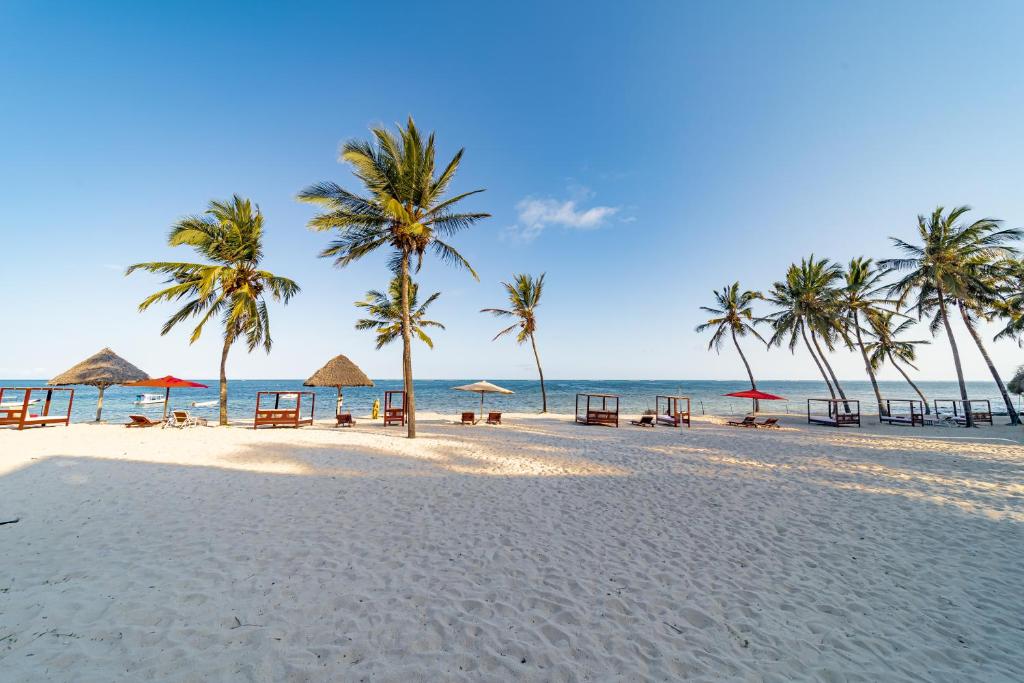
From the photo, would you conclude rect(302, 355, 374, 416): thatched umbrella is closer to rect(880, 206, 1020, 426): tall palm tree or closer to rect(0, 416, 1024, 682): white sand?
rect(0, 416, 1024, 682): white sand

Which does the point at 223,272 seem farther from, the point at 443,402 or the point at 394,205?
the point at 443,402

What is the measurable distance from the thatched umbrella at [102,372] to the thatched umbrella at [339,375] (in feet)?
25.1

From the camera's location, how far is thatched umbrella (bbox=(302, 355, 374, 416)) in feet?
64.1

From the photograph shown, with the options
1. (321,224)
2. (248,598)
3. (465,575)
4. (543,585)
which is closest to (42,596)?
(248,598)

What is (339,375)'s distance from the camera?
65.0 ft

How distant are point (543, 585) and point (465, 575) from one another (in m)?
0.90

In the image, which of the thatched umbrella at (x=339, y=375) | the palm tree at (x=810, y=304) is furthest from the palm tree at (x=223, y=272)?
the palm tree at (x=810, y=304)

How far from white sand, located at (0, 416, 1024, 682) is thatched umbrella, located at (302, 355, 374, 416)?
10.7 m

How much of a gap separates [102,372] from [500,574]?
75.4 feet

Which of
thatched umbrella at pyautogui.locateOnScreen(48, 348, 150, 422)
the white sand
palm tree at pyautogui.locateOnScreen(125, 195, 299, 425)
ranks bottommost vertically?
the white sand

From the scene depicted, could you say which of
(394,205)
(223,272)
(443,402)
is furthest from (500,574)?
(443,402)

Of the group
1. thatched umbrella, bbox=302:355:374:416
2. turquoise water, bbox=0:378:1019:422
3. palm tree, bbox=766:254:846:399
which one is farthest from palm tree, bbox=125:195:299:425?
palm tree, bbox=766:254:846:399

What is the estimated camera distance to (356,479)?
7.89 metres

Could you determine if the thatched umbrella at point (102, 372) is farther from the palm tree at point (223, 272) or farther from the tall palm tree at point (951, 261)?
the tall palm tree at point (951, 261)
